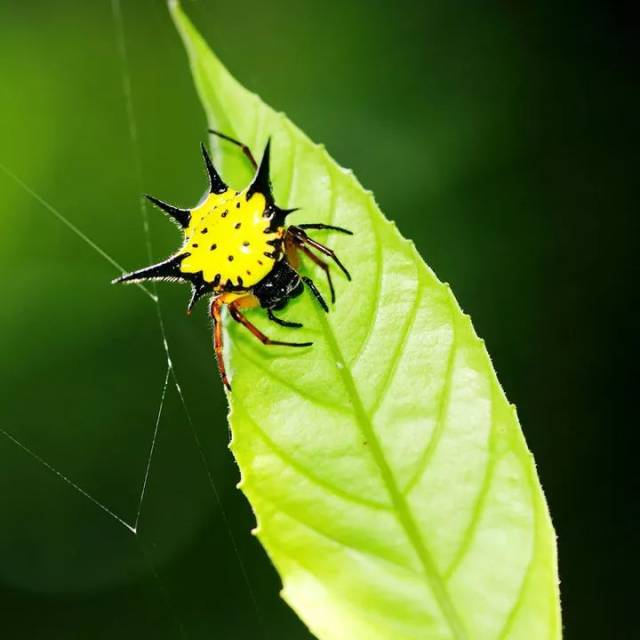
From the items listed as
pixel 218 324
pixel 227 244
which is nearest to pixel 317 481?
pixel 227 244

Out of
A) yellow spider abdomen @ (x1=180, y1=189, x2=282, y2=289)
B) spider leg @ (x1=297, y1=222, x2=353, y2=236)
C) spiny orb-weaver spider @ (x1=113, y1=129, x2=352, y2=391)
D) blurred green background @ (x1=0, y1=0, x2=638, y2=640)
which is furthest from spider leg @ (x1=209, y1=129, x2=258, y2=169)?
blurred green background @ (x1=0, y1=0, x2=638, y2=640)

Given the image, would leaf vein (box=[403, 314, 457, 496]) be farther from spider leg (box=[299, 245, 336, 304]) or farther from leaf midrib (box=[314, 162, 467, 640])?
spider leg (box=[299, 245, 336, 304])

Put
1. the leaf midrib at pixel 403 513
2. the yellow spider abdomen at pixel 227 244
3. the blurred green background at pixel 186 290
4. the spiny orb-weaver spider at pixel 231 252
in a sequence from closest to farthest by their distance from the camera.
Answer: the leaf midrib at pixel 403 513
the spiny orb-weaver spider at pixel 231 252
the yellow spider abdomen at pixel 227 244
the blurred green background at pixel 186 290

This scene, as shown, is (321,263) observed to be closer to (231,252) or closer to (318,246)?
(318,246)

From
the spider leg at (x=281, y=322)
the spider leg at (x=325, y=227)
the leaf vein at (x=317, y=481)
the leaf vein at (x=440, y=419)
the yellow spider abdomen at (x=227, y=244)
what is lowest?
the leaf vein at (x=317, y=481)

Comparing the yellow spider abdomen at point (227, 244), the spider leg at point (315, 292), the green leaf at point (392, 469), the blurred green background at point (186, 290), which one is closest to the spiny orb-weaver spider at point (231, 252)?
the yellow spider abdomen at point (227, 244)

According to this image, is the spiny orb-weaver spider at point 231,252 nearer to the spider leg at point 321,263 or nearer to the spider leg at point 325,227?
the spider leg at point 321,263

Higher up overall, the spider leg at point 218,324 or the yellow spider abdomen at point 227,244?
the yellow spider abdomen at point 227,244
